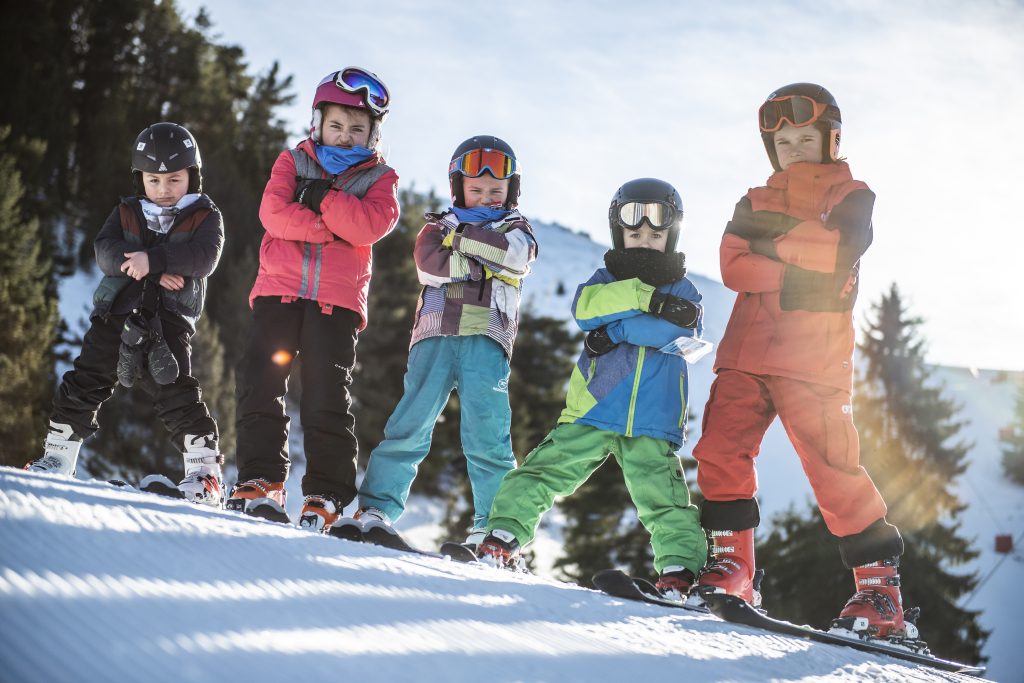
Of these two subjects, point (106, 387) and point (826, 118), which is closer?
point (826, 118)

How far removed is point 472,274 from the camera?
14.3 feet

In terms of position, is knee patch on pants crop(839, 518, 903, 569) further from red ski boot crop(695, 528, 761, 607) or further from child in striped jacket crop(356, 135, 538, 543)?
child in striped jacket crop(356, 135, 538, 543)

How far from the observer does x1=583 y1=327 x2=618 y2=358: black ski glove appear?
402 centimetres

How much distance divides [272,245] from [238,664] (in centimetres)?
304

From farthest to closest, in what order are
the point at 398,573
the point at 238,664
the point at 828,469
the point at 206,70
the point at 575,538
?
the point at 206,70, the point at 575,538, the point at 828,469, the point at 398,573, the point at 238,664

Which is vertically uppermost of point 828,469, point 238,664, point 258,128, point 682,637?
point 258,128

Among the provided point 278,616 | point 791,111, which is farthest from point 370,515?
point 791,111

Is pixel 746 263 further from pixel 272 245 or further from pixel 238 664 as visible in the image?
pixel 238 664

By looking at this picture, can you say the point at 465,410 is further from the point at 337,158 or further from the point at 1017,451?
the point at 1017,451

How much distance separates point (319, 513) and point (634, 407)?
1.49 meters

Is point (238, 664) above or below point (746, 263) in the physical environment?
below

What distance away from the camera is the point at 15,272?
20.9m

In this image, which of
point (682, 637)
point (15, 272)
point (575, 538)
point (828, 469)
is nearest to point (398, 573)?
point (682, 637)

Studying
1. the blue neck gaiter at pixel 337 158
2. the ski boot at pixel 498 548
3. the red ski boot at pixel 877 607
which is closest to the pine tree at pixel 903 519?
the red ski boot at pixel 877 607
